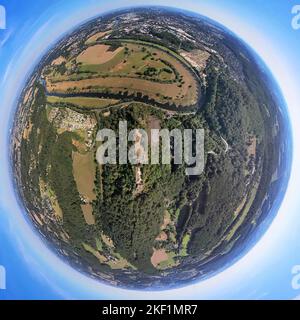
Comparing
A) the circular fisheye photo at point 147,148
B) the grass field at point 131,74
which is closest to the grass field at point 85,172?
the circular fisheye photo at point 147,148

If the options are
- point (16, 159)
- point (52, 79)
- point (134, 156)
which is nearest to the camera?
point (134, 156)

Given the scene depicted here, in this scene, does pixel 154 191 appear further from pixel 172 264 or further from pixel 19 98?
pixel 19 98

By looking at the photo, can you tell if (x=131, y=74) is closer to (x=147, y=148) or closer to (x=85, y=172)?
(x=147, y=148)

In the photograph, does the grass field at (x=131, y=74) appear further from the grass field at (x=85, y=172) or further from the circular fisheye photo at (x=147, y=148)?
the grass field at (x=85, y=172)

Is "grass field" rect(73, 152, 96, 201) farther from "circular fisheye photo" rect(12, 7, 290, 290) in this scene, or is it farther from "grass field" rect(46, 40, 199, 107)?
"grass field" rect(46, 40, 199, 107)

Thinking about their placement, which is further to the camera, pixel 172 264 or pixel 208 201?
pixel 172 264

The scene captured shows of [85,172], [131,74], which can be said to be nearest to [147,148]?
[85,172]

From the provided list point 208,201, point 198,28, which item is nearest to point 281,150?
point 208,201

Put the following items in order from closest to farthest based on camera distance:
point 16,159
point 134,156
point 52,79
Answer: point 134,156, point 52,79, point 16,159

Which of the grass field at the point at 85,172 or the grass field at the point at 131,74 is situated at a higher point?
the grass field at the point at 131,74
